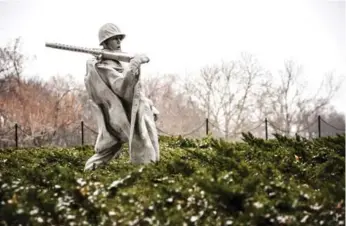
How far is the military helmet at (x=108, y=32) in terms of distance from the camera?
6461mm

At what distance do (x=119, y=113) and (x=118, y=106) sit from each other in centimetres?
9

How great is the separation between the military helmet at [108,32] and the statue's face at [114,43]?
0.07 metres

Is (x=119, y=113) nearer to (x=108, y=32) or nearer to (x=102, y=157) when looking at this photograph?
(x=102, y=157)

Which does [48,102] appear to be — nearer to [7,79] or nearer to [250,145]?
[7,79]

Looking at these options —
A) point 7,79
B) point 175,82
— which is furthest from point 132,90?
point 175,82

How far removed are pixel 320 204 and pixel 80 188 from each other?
6.20ft

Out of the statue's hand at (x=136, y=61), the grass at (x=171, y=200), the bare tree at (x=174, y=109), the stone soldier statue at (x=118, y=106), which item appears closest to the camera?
the grass at (x=171, y=200)

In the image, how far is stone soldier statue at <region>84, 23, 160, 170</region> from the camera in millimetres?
6238

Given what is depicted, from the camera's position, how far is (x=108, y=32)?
646 centimetres

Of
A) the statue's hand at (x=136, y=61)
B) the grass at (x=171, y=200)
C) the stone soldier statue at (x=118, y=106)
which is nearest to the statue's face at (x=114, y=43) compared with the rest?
the stone soldier statue at (x=118, y=106)

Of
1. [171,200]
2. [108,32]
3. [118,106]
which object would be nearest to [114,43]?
[108,32]

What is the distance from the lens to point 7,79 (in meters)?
19.5

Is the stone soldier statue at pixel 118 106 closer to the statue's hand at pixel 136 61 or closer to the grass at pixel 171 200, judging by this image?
the statue's hand at pixel 136 61

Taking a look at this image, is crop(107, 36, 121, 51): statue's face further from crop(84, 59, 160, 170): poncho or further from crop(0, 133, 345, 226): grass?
crop(0, 133, 345, 226): grass
